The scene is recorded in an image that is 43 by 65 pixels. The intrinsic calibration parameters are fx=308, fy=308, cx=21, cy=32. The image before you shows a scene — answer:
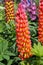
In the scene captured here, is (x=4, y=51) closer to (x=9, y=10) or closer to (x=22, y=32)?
(x=22, y=32)

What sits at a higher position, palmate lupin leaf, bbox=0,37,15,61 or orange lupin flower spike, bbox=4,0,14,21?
orange lupin flower spike, bbox=4,0,14,21

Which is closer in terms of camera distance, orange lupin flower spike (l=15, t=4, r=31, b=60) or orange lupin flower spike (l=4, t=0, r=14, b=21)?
orange lupin flower spike (l=15, t=4, r=31, b=60)

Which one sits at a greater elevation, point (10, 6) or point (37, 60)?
point (10, 6)

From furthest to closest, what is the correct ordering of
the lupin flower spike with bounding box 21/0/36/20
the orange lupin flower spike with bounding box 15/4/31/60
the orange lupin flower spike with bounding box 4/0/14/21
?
the lupin flower spike with bounding box 21/0/36/20
the orange lupin flower spike with bounding box 4/0/14/21
the orange lupin flower spike with bounding box 15/4/31/60

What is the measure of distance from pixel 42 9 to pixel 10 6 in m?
0.92

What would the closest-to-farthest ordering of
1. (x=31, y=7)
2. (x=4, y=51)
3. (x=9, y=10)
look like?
(x=4, y=51) < (x=9, y=10) < (x=31, y=7)

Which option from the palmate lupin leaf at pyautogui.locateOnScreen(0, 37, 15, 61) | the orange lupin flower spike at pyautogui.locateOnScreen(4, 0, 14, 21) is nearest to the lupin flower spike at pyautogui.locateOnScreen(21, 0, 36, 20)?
the orange lupin flower spike at pyautogui.locateOnScreen(4, 0, 14, 21)

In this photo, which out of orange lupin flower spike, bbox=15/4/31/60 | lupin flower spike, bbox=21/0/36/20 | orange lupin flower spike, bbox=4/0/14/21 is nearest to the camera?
orange lupin flower spike, bbox=15/4/31/60

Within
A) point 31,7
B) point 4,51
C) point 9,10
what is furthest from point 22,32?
point 31,7

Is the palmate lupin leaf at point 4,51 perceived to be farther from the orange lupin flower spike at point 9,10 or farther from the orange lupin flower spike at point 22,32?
the orange lupin flower spike at point 9,10

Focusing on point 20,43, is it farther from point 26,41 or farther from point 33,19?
point 33,19

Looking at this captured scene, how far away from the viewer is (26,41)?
3051 millimetres

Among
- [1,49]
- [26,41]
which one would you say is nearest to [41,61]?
[26,41]

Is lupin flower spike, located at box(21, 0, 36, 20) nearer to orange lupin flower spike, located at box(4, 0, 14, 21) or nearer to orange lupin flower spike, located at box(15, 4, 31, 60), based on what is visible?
orange lupin flower spike, located at box(4, 0, 14, 21)
